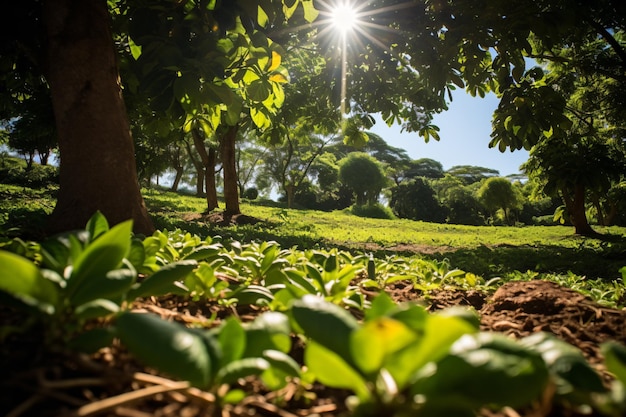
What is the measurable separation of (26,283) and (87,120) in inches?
67.9

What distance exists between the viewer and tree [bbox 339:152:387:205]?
3462cm

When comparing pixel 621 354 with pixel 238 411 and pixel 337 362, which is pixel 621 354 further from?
pixel 238 411

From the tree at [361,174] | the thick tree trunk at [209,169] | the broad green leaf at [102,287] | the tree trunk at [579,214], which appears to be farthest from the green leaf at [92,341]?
the tree at [361,174]

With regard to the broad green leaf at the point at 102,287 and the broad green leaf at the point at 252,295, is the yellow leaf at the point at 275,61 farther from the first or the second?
the broad green leaf at the point at 102,287

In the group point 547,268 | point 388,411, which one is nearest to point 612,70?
point 547,268

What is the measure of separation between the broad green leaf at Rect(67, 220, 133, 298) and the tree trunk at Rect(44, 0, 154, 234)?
1.31 metres

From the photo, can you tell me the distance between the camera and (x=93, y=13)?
2.13 m

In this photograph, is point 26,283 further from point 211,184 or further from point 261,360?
point 211,184

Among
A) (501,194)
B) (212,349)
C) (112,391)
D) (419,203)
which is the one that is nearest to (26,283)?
(112,391)

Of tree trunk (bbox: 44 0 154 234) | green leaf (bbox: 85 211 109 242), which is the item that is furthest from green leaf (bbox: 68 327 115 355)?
tree trunk (bbox: 44 0 154 234)

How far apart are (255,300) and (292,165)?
4222cm

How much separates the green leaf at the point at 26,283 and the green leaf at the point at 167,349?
8.9 inches

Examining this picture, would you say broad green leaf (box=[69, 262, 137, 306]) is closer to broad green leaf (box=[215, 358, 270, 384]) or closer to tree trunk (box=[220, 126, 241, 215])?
broad green leaf (box=[215, 358, 270, 384])

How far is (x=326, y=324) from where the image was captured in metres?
0.63
